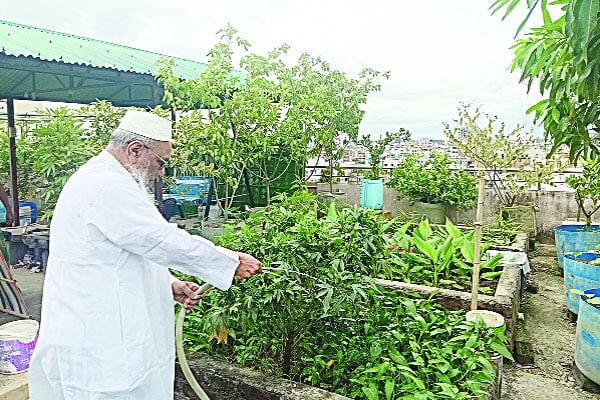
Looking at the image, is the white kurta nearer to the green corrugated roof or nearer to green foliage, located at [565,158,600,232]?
the green corrugated roof

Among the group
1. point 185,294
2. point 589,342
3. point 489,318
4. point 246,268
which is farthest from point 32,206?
point 589,342

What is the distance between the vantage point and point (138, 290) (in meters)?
1.69

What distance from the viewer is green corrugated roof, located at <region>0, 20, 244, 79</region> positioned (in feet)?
12.8

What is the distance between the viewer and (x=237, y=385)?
215 centimetres

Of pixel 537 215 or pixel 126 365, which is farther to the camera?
pixel 537 215

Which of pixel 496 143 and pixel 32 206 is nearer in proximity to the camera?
pixel 32 206

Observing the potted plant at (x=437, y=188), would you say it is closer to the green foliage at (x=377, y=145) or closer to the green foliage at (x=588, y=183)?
the green foliage at (x=377, y=145)

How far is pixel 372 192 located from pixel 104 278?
19.4ft

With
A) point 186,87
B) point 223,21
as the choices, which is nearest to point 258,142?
point 186,87

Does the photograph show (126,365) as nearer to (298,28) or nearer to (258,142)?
(258,142)

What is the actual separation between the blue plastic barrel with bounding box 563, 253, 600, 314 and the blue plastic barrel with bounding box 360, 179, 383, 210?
3416 mm

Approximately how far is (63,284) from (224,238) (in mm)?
969

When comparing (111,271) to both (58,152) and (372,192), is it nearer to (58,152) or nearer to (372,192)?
(58,152)

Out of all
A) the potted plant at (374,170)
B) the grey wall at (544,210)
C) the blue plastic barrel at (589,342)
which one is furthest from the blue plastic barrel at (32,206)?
the blue plastic barrel at (589,342)
